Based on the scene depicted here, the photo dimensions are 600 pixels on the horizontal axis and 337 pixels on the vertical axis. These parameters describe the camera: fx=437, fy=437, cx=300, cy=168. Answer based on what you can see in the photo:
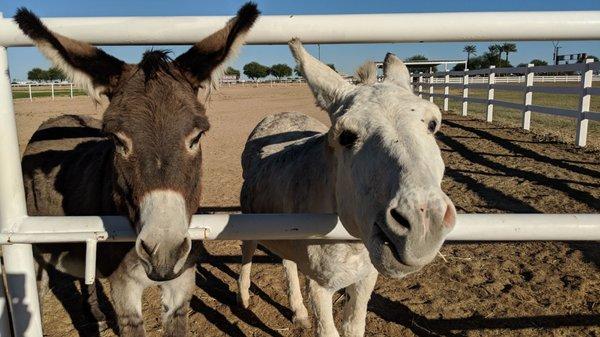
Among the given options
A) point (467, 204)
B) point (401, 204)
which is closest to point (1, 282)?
point (401, 204)

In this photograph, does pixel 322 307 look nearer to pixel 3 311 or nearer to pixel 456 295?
pixel 3 311

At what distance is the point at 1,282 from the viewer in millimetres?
1604

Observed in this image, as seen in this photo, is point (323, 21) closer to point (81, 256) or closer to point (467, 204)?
point (81, 256)

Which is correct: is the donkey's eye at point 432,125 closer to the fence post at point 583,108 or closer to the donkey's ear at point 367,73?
the donkey's ear at point 367,73

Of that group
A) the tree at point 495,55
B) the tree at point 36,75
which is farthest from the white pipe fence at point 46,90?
the tree at point 495,55

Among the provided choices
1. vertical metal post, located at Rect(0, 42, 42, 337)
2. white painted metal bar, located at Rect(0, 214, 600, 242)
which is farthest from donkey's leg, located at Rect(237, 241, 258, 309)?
white painted metal bar, located at Rect(0, 214, 600, 242)

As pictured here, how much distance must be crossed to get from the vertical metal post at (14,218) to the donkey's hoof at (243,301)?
2.41 m

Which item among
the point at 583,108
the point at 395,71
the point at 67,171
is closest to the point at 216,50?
the point at 395,71

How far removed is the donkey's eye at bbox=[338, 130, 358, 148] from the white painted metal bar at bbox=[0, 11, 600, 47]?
41 centimetres

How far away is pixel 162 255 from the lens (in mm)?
1661

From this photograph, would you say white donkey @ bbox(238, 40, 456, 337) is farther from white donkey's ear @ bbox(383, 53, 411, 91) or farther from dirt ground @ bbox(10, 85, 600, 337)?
dirt ground @ bbox(10, 85, 600, 337)

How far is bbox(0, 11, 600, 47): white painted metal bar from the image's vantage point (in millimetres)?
1482

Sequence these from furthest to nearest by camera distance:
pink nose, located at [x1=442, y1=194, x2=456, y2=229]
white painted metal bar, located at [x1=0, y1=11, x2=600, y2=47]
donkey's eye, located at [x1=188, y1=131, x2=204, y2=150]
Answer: donkey's eye, located at [x1=188, y1=131, x2=204, y2=150]
white painted metal bar, located at [x1=0, y1=11, x2=600, y2=47]
pink nose, located at [x1=442, y1=194, x2=456, y2=229]

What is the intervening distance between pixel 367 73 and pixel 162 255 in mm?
1538
